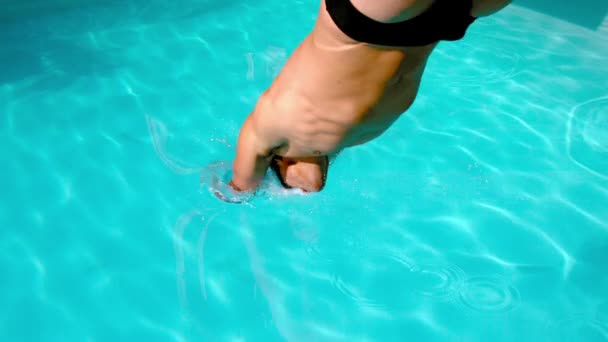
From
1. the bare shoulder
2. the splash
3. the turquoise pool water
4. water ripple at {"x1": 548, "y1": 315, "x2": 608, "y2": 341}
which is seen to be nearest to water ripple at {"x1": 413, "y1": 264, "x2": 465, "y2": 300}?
the turquoise pool water

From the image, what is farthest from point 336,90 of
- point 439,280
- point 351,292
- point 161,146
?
point 161,146

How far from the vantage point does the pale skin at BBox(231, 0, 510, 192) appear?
139 cm

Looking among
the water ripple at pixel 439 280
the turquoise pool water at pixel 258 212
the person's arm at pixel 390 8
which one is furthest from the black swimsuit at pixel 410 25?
the water ripple at pixel 439 280

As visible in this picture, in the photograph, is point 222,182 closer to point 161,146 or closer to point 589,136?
point 161,146

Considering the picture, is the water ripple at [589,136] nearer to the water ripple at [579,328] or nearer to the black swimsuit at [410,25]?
the water ripple at [579,328]

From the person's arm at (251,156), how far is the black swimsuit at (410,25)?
0.49 m

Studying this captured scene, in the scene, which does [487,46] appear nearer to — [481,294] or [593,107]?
[593,107]

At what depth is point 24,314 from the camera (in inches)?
104

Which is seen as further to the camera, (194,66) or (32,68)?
(194,66)

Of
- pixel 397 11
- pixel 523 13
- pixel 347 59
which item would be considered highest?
pixel 397 11

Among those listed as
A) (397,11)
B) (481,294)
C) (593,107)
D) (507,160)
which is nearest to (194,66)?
(507,160)

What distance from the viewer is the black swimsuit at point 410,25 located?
1.32 metres

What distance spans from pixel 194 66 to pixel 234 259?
5.80ft

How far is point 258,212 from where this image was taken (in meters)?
3.26
